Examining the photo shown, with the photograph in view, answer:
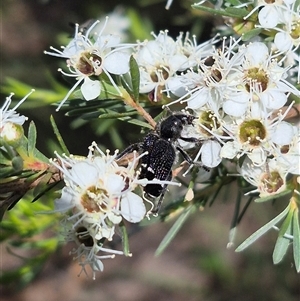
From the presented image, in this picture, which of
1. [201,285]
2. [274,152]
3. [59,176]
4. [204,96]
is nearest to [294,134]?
[274,152]

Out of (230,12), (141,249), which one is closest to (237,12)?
(230,12)

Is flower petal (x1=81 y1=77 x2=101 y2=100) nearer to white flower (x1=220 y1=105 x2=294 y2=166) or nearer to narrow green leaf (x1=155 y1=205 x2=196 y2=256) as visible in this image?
white flower (x1=220 y1=105 x2=294 y2=166)

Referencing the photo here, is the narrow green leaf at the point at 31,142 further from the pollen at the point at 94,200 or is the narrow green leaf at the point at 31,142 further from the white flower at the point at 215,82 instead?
the white flower at the point at 215,82

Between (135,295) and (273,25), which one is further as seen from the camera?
(135,295)

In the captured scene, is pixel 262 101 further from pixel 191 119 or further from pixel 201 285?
pixel 201 285

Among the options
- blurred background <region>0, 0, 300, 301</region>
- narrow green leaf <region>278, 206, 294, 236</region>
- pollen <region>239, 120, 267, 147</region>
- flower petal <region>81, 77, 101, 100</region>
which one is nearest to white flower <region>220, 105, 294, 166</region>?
pollen <region>239, 120, 267, 147</region>

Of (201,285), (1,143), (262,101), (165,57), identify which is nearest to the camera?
(1,143)

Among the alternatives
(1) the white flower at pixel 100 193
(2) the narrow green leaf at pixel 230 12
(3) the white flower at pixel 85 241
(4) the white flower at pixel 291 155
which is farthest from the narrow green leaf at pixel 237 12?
(3) the white flower at pixel 85 241
